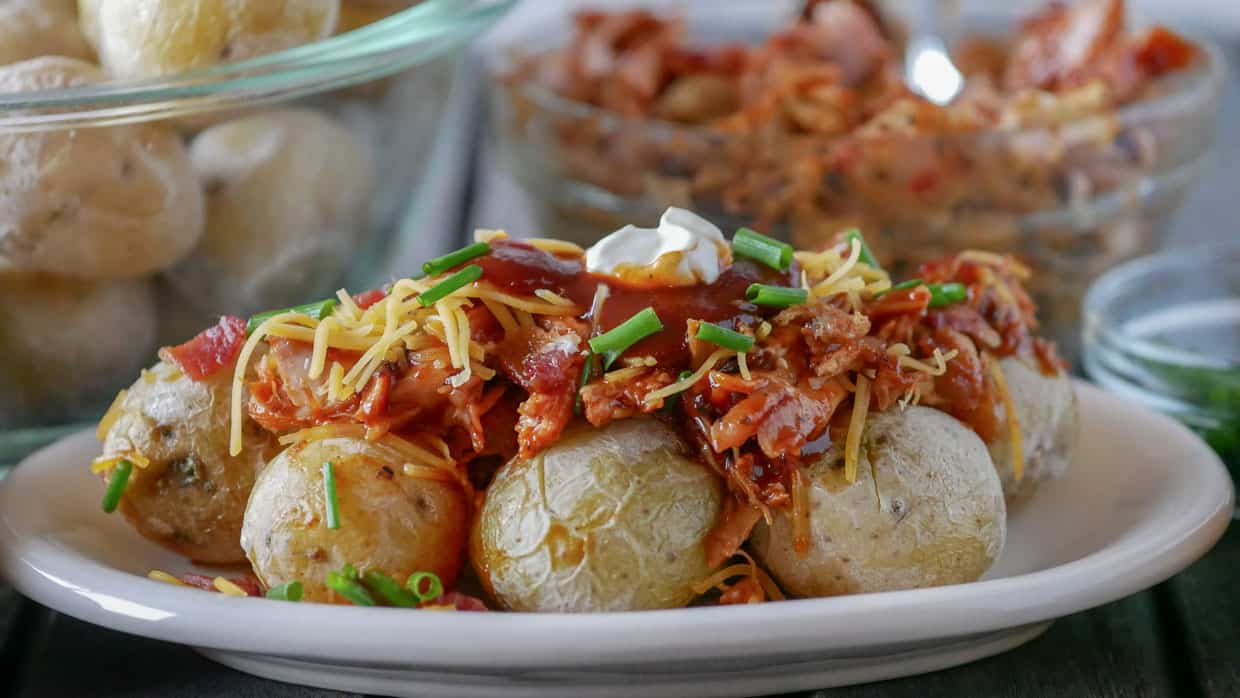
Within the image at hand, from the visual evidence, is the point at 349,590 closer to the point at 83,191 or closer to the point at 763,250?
the point at 763,250

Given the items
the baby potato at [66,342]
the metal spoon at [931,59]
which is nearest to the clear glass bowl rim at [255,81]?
the baby potato at [66,342]

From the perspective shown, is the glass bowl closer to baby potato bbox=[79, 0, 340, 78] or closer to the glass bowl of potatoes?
the glass bowl of potatoes

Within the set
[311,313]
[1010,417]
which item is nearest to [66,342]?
[311,313]

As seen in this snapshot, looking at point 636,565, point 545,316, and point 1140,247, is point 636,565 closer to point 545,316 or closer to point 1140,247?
point 545,316

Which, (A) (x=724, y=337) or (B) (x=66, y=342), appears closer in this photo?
(A) (x=724, y=337)

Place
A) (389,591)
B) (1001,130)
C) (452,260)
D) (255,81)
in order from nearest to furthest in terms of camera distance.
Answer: (389,591)
(452,260)
(255,81)
(1001,130)

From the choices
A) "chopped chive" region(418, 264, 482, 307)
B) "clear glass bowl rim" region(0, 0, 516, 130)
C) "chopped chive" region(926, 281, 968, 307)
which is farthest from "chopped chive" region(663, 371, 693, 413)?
"clear glass bowl rim" region(0, 0, 516, 130)

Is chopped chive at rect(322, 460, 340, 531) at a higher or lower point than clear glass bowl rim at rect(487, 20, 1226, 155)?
higher
